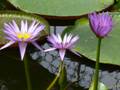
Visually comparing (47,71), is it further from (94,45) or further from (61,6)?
(61,6)

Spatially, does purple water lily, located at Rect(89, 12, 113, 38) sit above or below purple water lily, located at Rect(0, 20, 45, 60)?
above

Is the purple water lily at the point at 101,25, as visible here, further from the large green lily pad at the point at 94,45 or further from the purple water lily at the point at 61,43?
the large green lily pad at the point at 94,45

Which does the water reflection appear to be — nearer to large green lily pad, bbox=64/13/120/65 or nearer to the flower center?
large green lily pad, bbox=64/13/120/65

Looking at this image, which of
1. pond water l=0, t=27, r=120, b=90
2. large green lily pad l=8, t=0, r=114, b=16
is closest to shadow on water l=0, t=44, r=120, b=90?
pond water l=0, t=27, r=120, b=90

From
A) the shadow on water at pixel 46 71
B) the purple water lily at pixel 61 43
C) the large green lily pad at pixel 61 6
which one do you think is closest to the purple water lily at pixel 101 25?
the purple water lily at pixel 61 43

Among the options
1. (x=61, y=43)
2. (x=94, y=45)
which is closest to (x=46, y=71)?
(x=94, y=45)

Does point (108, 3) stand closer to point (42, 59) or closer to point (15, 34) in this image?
point (42, 59)
